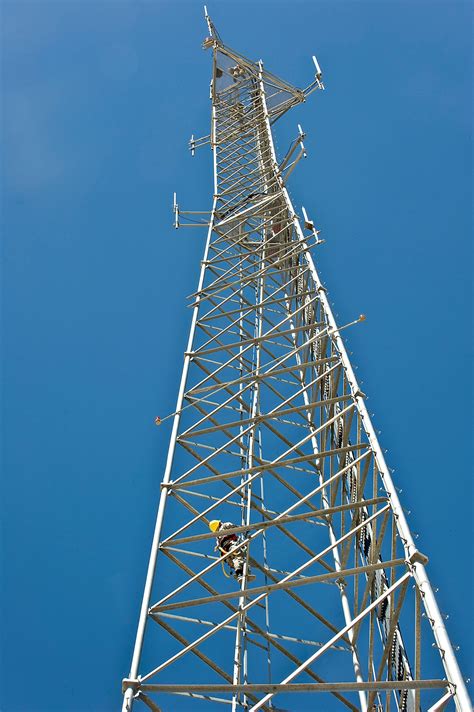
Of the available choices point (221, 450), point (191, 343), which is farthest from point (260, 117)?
point (221, 450)

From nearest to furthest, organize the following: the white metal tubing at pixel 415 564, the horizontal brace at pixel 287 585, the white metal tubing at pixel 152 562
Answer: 1. the white metal tubing at pixel 415 564
2. the white metal tubing at pixel 152 562
3. the horizontal brace at pixel 287 585

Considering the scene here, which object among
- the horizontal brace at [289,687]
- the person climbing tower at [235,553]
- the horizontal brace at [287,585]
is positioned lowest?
the horizontal brace at [289,687]

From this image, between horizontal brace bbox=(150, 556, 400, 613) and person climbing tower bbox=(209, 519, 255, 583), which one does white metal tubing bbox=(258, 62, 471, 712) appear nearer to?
horizontal brace bbox=(150, 556, 400, 613)

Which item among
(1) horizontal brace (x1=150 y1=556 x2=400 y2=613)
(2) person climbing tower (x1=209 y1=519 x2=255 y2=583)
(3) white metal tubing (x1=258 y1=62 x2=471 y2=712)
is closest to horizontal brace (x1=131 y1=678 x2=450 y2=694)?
(3) white metal tubing (x1=258 y1=62 x2=471 y2=712)

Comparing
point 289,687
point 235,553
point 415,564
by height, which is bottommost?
point 289,687

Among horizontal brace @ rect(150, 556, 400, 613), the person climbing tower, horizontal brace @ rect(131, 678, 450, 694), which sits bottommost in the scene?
horizontal brace @ rect(131, 678, 450, 694)

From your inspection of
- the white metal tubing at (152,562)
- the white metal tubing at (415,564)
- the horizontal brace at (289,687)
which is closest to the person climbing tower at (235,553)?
the white metal tubing at (152,562)

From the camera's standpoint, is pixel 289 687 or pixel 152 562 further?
pixel 152 562

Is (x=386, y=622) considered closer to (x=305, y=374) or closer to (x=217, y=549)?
(x=217, y=549)

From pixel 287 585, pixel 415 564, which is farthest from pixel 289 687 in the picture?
pixel 415 564

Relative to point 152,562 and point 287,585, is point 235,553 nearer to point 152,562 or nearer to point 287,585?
point 152,562

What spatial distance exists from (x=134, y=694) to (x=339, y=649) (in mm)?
3865

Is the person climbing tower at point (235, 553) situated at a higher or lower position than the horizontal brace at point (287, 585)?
higher

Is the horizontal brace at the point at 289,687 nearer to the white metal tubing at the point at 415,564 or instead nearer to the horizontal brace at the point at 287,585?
the white metal tubing at the point at 415,564
